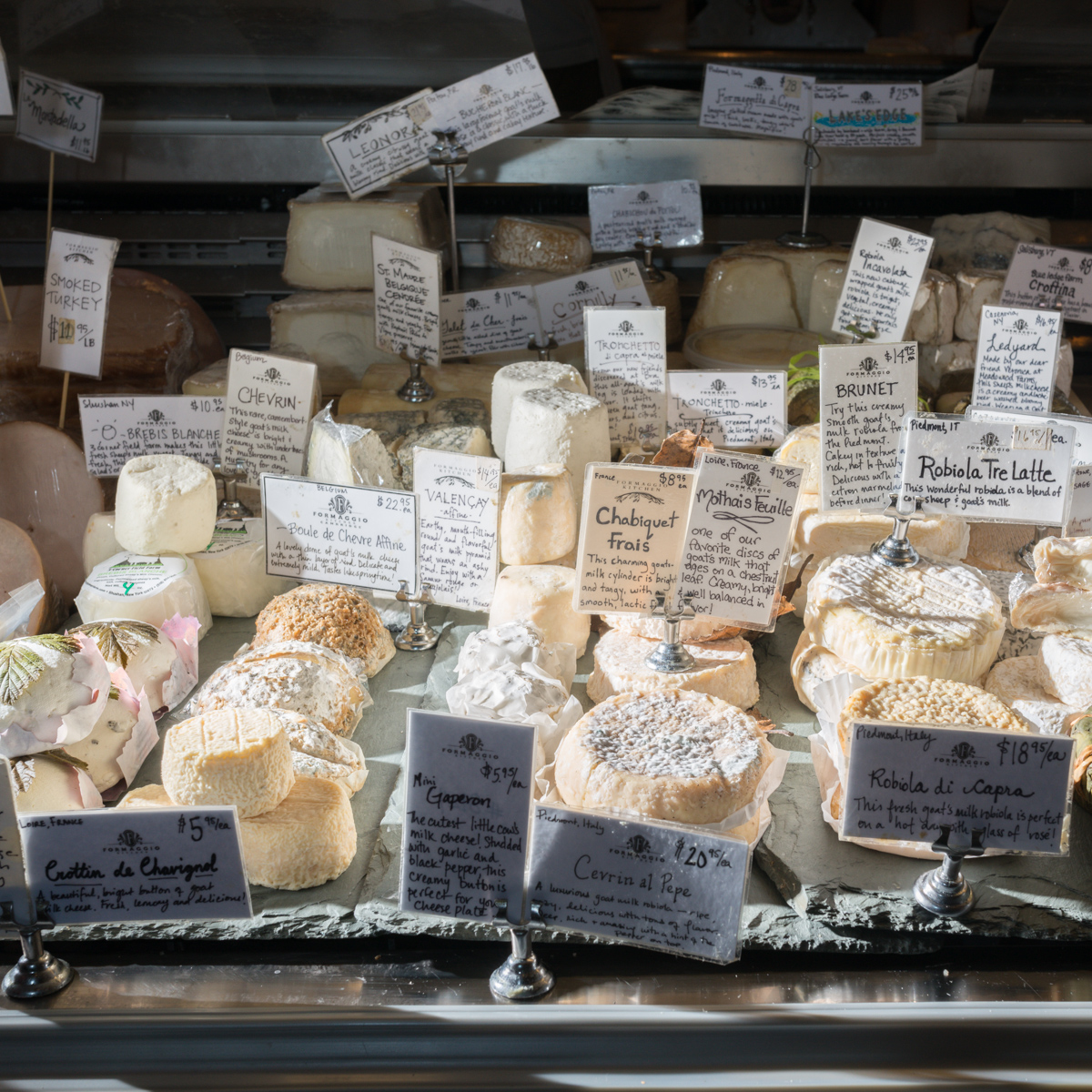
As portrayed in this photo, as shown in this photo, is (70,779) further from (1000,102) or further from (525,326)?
(1000,102)

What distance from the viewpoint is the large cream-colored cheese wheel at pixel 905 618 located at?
1610 mm

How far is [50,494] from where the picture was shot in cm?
229

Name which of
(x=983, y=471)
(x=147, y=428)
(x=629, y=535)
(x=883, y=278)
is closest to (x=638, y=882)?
(x=629, y=535)

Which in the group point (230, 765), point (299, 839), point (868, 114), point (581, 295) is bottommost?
point (299, 839)

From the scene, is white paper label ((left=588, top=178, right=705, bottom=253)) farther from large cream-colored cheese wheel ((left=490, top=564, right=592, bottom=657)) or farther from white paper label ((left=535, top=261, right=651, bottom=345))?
large cream-colored cheese wheel ((left=490, top=564, right=592, bottom=657))

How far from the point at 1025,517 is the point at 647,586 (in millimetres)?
682

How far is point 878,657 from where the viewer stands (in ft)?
5.31

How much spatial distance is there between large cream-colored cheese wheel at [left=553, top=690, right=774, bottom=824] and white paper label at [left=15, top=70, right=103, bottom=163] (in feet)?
6.84

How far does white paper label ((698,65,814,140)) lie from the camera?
9.36ft

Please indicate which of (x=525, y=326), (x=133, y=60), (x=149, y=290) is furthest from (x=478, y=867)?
(x=133, y=60)

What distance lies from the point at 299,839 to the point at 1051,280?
2163 millimetres

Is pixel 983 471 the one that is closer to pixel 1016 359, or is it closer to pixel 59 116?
pixel 1016 359

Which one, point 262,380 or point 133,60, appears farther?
point 133,60

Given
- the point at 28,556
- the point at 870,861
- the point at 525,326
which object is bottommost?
the point at 870,861
